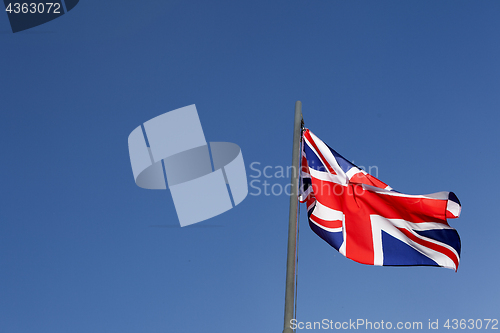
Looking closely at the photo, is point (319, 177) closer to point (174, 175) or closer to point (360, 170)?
point (360, 170)

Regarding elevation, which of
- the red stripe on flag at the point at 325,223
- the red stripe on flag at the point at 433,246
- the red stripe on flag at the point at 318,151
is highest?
the red stripe on flag at the point at 318,151

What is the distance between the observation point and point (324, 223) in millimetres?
9812

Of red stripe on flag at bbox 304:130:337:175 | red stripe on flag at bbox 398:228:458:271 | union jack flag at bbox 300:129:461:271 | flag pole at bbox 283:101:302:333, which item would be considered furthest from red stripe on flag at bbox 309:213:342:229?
flag pole at bbox 283:101:302:333

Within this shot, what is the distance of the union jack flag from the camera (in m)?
9.86

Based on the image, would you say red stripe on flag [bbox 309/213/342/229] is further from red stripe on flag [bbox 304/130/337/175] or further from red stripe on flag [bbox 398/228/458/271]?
red stripe on flag [bbox 398/228/458/271]

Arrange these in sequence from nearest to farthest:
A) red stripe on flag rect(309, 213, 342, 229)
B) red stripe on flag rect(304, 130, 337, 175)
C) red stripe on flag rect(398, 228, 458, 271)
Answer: red stripe on flag rect(309, 213, 342, 229)
red stripe on flag rect(398, 228, 458, 271)
red stripe on flag rect(304, 130, 337, 175)

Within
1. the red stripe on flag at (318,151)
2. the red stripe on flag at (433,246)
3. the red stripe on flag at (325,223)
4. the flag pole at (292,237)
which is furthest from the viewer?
the red stripe on flag at (318,151)

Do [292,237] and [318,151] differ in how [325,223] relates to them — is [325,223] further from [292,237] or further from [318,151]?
[292,237]

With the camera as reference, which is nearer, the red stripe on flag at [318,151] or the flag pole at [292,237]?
the flag pole at [292,237]

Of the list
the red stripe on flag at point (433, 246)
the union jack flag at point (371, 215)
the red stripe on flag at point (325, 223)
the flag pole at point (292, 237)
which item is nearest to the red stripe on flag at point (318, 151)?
the union jack flag at point (371, 215)

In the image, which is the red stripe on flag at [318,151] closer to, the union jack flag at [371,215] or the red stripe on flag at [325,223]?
the union jack flag at [371,215]

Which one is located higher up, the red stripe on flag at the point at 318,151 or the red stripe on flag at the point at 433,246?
the red stripe on flag at the point at 318,151

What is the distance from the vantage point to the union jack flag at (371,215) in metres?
9.86

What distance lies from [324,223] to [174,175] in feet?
27.6
